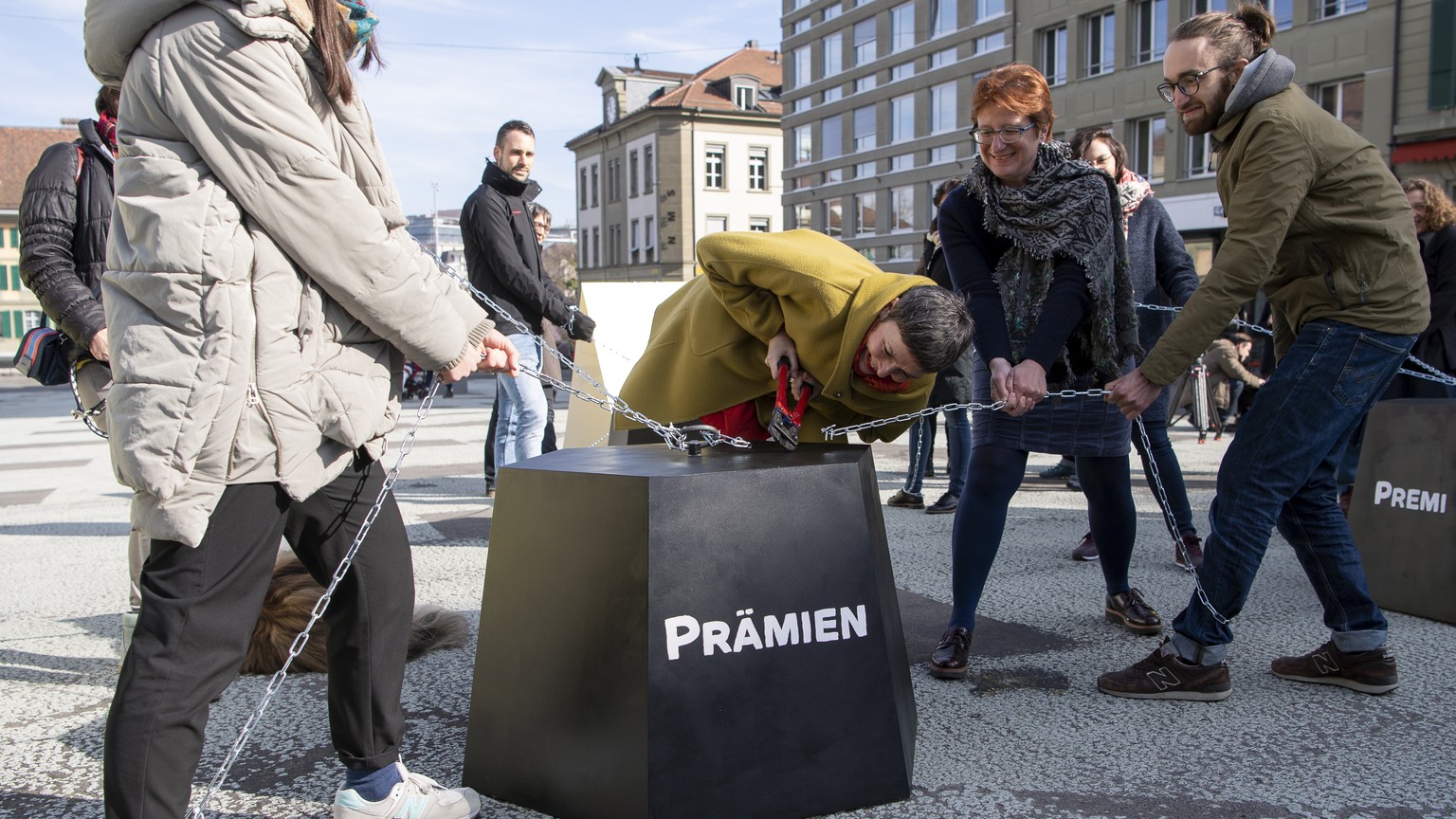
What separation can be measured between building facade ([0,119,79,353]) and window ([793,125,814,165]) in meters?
39.6

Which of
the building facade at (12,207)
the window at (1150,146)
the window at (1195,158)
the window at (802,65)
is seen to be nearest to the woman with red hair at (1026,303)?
the window at (1195,158)

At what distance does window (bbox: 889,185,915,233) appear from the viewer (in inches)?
1554

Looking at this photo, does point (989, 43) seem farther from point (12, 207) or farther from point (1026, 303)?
point (12, 207)

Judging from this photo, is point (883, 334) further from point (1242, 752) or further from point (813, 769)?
point (1242, 752)

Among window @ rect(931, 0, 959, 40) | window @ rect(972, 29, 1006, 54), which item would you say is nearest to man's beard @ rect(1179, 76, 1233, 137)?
window @ rect(972, 29, 1006, 54)

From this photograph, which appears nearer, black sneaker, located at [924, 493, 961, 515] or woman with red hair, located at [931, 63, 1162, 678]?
woman with red hair, located at [931, 63, 1162, 678]

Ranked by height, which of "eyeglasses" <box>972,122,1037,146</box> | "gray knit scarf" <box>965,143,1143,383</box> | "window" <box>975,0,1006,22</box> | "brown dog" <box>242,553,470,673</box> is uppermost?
"window" <box>975,0,1006,22</box>

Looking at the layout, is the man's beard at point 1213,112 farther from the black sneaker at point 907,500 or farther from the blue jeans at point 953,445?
the black sneaker at point 907,500

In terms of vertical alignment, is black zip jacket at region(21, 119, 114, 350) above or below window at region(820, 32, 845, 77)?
below

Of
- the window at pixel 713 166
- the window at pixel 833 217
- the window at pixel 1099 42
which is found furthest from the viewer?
the window at pixel 713 166

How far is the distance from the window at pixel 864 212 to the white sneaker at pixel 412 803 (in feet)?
132

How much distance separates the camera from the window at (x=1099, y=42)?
27.3 m

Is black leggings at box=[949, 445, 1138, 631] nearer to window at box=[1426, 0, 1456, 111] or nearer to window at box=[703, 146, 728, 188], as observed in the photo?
window at box=[1426, 0, 1456, 111]

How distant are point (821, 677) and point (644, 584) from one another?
1.51 feet
